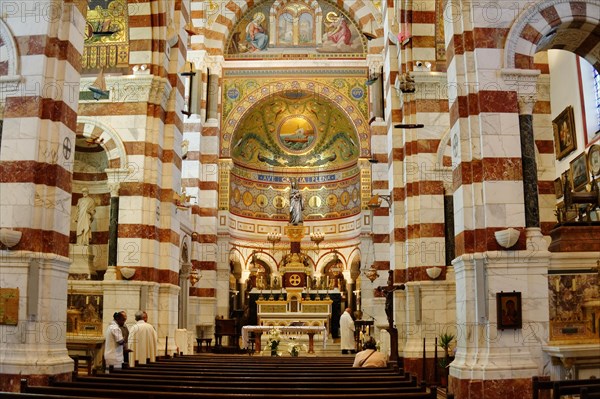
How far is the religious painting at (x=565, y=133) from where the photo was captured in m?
17.1

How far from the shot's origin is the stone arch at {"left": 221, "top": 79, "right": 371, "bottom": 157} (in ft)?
86.1

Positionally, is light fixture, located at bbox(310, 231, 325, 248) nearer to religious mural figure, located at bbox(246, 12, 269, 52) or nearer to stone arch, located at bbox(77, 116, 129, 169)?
religious mural figure, located at bbox(246, 12, 269, 52)

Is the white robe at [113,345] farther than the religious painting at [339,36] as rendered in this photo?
No

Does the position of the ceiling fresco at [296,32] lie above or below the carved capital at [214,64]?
above

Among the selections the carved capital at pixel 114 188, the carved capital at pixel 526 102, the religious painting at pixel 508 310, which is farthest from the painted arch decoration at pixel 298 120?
the religious painting at pixel 508 310

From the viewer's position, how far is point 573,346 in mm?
8906

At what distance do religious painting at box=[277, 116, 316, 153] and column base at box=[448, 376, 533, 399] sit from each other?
→ 2143 cm

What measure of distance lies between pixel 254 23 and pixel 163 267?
1548 cm

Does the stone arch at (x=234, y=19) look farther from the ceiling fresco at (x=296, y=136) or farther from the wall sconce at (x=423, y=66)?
the wall sconce at (x=423, y=66)

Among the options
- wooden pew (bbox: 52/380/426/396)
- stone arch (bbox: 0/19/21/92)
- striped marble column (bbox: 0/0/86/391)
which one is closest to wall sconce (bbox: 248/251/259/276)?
striped marble column (bbox: 0/0/86/391)

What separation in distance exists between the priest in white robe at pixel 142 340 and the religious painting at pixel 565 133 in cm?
1160

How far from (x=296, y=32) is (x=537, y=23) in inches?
731

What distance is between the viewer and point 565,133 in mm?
17562

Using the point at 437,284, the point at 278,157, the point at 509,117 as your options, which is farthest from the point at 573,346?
the point at 278,157
